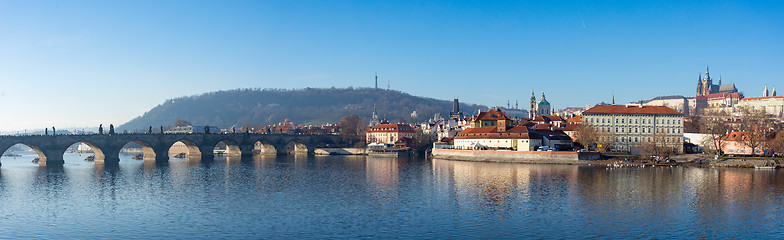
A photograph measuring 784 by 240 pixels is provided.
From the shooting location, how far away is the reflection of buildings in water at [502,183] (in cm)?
4512

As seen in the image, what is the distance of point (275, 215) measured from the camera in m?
37.3

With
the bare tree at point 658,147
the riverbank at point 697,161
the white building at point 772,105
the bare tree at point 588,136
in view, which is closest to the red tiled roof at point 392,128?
the bare tree at point 588,136

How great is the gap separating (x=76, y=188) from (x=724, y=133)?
283ft

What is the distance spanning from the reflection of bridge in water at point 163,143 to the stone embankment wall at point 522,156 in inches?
1959

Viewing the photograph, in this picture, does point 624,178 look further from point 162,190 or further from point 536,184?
point 162,190

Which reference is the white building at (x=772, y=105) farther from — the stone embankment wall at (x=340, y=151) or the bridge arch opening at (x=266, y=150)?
the bridge arch opening at (x=266, y=150)

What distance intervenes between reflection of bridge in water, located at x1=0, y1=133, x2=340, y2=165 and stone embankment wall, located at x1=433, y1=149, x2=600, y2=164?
163 feet

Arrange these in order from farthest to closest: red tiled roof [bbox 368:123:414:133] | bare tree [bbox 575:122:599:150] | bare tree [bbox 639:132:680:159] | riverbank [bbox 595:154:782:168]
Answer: red tiled roof [bbox 368:123:414:133] < bare tree [bbox 575:122:599:150] < bare tree [bbox 639:132:680:159] < riverbank [bbox 595:154:782:168]

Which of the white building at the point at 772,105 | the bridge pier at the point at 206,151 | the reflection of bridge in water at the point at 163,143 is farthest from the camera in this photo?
the white building at the point at 772,105

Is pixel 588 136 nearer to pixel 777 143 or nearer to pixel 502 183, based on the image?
pixel 777 143

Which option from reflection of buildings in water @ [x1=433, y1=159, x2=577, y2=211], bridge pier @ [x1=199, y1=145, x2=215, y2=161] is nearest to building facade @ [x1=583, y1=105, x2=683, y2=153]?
reflection of buildings in water @ [x1=433, y1=159, x2=577, y2=211]

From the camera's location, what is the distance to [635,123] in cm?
10219

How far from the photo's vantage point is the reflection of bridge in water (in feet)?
315

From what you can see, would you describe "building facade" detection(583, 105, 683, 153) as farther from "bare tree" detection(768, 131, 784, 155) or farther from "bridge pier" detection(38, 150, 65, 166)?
"bridge pier" detection(38, 150, 65, 166)
